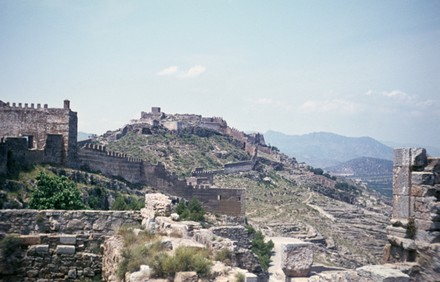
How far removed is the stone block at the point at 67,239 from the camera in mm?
6836

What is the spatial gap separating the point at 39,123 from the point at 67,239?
26.3 m

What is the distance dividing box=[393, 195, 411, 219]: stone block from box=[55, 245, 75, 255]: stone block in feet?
14.7

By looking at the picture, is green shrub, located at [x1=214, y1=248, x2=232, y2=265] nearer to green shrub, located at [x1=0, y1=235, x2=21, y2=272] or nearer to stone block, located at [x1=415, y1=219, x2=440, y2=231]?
stone block, located at [x1=415, y1=219, x2=440, y2=231]

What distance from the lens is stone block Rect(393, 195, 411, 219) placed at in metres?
6.09

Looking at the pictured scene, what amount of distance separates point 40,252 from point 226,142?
7210 cm

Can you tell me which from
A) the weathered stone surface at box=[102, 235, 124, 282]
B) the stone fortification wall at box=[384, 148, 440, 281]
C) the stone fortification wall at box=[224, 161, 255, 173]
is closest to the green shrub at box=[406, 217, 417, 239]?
the stone fortification wall at box=[384, 148, 440, 281]

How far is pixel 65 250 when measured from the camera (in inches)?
266

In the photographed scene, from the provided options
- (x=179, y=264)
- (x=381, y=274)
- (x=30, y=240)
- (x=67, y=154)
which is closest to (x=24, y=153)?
(x=67, y=154)

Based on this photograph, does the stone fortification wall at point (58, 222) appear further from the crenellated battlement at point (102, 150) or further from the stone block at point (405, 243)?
the crenellated battlement at point (102, 150)

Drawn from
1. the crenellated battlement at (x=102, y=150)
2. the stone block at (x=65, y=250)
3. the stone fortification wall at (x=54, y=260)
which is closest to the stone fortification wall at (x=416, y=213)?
the stone fortification wall at (x=54, y=260)

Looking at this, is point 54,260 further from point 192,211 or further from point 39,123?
point 39,123

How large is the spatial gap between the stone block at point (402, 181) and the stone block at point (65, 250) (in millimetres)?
4510

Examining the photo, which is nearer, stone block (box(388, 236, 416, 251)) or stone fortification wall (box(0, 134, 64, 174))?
stone block (box(388, 236, 416, 251))

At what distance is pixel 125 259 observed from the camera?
211 inches
